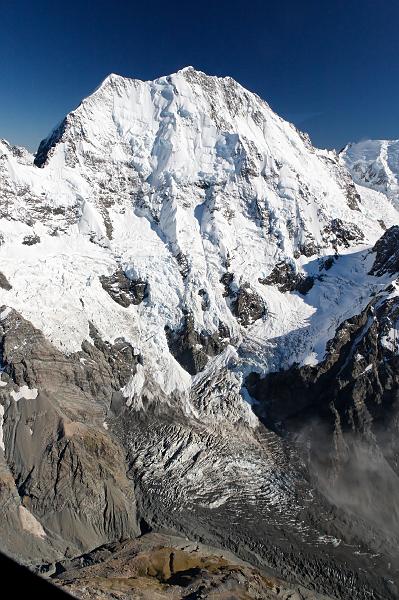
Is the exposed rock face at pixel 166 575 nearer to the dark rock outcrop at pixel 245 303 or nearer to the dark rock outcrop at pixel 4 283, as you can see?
the dark rock outcrop at pixel 245 303

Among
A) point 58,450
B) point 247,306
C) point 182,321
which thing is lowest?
point 58,450

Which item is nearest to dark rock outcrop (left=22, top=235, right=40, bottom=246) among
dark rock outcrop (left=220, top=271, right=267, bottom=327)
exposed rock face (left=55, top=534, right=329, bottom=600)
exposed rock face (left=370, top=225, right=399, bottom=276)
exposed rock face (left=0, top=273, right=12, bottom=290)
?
exposed rock face (left=0, top=273, right=12, bottom=290)

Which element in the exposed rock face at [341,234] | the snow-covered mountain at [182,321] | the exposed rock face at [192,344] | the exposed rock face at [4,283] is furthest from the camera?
the exposed rock face at [341,234]

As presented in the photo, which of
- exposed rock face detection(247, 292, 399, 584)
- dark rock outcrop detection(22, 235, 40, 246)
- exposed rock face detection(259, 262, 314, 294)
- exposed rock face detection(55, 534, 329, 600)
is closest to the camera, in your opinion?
exposed rock face detection(55, 534, 329, 600)

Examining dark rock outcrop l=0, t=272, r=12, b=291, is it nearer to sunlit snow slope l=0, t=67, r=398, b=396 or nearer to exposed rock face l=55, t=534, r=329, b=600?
sunlit snow slope l=0, t=67, r=398, b=396

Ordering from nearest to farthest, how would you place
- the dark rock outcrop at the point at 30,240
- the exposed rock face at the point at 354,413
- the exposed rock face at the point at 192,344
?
the exposed rock face at the point at 354,413 < the exposed rock face at the point at 192,344 < the dark rock outcrop at the point at 30,240

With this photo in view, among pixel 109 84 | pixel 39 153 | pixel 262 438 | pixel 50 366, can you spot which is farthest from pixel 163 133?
pixel 262 438

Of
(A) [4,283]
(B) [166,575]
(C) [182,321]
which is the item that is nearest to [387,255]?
(C) [182,321]

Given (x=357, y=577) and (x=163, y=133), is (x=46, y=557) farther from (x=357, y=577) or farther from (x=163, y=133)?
(x=163, y=133)

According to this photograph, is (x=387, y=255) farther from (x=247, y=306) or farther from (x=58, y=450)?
(x=58, y=450)

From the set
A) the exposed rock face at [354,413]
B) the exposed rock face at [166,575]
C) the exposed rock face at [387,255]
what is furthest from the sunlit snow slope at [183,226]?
the exposed rock face at [166,575]
